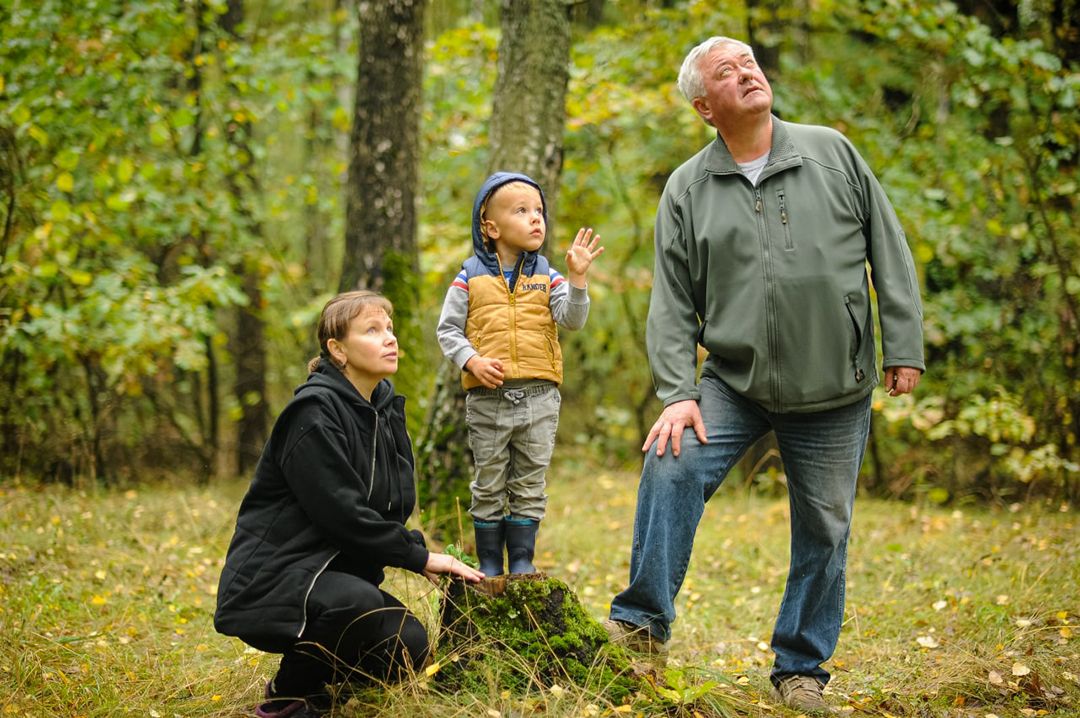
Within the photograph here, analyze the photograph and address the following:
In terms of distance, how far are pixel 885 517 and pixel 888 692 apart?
405 cm

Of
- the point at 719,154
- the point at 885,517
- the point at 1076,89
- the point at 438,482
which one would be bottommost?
the point at 885,517

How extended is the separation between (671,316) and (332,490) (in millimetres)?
1382

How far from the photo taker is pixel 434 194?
1080 centimetres

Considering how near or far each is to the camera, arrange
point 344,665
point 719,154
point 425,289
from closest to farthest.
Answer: point 344,665 → point 719,154 → point 425,289

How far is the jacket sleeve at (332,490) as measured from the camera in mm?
2912

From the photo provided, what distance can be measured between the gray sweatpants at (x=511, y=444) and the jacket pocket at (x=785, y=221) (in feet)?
3.88

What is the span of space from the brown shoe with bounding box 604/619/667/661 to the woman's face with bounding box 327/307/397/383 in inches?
49.2

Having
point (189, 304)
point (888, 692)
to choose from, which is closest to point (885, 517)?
point (888, 692)

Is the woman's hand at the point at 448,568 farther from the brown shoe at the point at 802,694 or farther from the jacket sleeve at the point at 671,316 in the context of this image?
the brown shoe at the point at 802,694

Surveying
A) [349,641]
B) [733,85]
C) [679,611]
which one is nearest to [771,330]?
[733,85]

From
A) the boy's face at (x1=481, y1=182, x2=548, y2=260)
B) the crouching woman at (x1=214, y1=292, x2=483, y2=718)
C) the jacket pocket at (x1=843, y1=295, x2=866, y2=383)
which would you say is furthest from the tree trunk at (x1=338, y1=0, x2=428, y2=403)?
the jacket pocket at (x1=843, y1=295, x2=866, y2=383)

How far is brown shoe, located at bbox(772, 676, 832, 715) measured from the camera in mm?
3227

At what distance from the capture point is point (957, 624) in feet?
14.7

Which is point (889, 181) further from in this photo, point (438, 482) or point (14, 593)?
point (14, 593)
